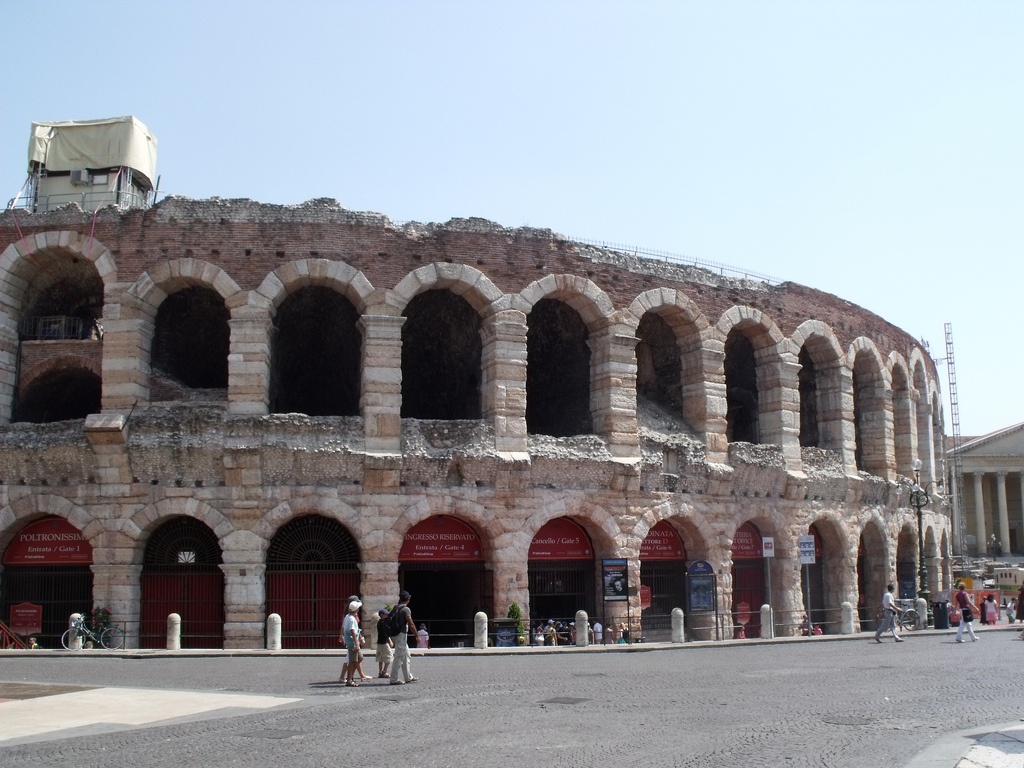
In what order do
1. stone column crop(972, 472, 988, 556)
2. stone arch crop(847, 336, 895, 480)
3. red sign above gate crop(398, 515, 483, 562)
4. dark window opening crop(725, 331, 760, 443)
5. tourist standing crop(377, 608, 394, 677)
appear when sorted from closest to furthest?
tourist standing crop(377, 608, 394, 677), red sign above gate crop(398, 515, 483, 562), dark window opening crop(725, 331, 760, 443), stone arch crop(847, 336, 895, 480), stone column crop(972, 472, 988, 556)

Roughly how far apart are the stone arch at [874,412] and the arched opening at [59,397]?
2239cm

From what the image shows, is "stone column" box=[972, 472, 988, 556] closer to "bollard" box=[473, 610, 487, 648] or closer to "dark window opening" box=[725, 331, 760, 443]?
"dark window opening" box=[725, 331, 760, 443]

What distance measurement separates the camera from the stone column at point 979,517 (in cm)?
6838

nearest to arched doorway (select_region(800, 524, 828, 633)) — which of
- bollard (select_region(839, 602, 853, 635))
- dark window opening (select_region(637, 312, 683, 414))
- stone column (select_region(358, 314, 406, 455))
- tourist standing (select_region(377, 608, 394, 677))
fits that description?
bollard (select_region(839, 602, 853, 635))

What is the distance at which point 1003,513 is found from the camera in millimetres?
68438

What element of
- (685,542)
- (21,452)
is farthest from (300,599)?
(685,542)

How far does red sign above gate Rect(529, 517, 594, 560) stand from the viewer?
24.0 metres

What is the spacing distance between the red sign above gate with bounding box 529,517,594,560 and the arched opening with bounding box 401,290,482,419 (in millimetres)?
5209

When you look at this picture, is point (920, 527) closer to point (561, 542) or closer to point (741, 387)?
point (741, 387)

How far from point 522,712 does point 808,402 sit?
838 inches

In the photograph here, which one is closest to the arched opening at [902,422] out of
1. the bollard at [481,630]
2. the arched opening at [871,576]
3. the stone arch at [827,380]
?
the arched opening at [871,576]

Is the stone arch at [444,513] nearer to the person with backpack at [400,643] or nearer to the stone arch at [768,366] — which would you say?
the person with backpack at [400,643]

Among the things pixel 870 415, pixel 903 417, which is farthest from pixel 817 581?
pixel 903 417

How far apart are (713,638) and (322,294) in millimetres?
13500
